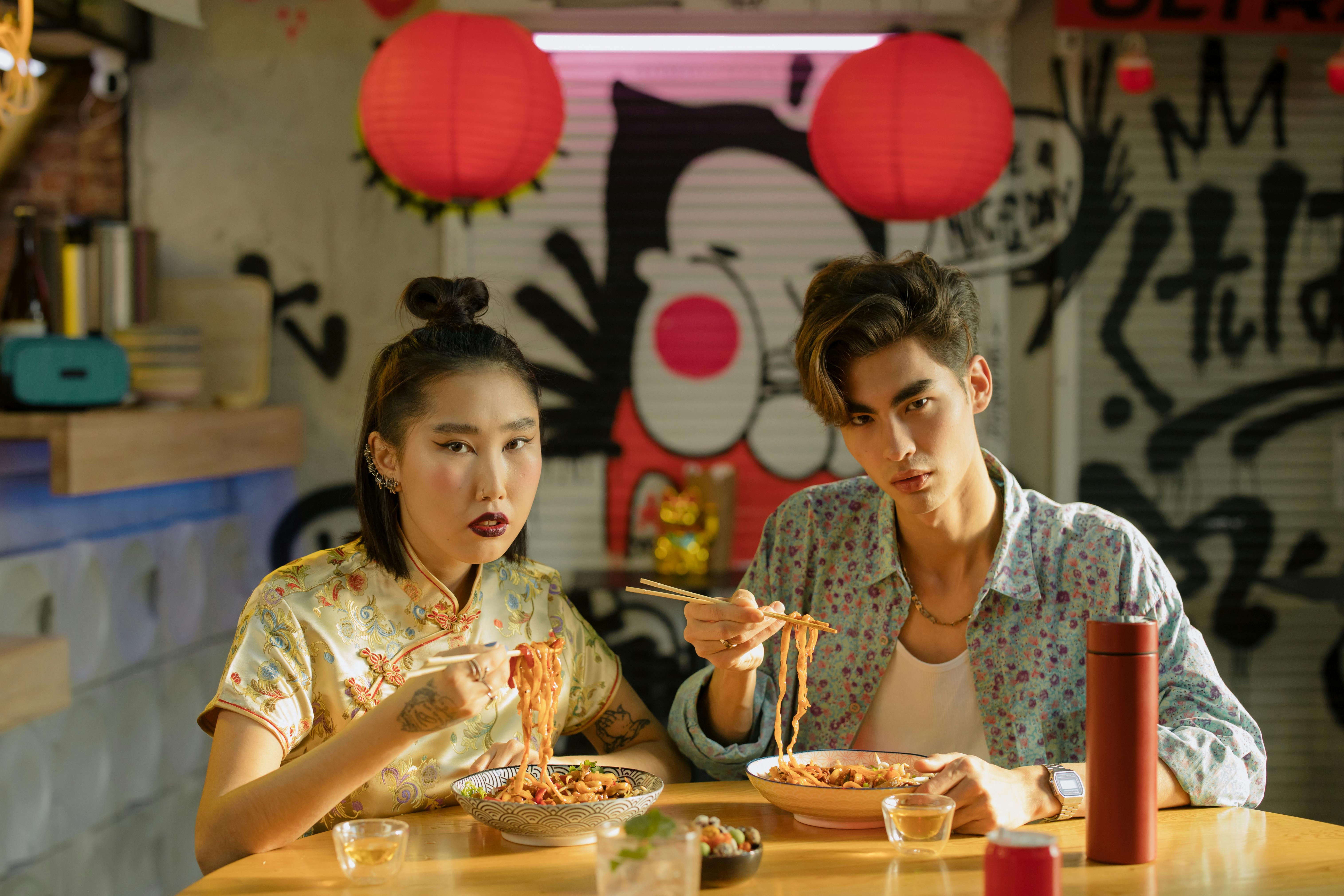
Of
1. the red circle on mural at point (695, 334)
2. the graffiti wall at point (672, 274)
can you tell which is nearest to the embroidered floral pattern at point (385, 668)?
the graffiti wall at point (672, 274)

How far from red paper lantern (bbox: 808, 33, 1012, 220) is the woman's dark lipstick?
1669mm

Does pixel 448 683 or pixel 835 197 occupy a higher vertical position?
pixel 835 197

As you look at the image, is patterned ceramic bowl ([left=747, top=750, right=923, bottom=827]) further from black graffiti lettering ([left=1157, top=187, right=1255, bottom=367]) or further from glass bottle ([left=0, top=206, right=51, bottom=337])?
black graffiti lettering ([left=1157, top=187, right=1255, bottom=367])

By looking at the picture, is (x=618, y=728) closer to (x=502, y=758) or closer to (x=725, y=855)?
(x=502, y=758)

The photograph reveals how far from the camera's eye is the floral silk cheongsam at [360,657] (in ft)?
5.61

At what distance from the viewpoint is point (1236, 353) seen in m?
4.15

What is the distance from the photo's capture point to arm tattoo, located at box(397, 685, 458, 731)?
4.66 ft

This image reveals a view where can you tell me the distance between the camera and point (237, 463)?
363 cm

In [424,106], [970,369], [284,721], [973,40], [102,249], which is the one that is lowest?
[284,721]

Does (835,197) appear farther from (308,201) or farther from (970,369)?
(970,369)

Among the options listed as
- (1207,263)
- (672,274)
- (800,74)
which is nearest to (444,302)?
(672,274)

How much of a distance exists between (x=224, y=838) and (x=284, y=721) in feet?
0.62

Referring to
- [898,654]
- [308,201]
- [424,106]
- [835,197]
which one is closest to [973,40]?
[835,197]

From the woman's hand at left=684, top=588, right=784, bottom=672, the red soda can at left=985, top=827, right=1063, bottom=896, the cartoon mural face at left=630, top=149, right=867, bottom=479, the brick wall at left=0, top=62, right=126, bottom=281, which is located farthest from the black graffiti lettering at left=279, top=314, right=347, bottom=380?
the red soda can at left=985, top=827, right=1063, bottom=896
